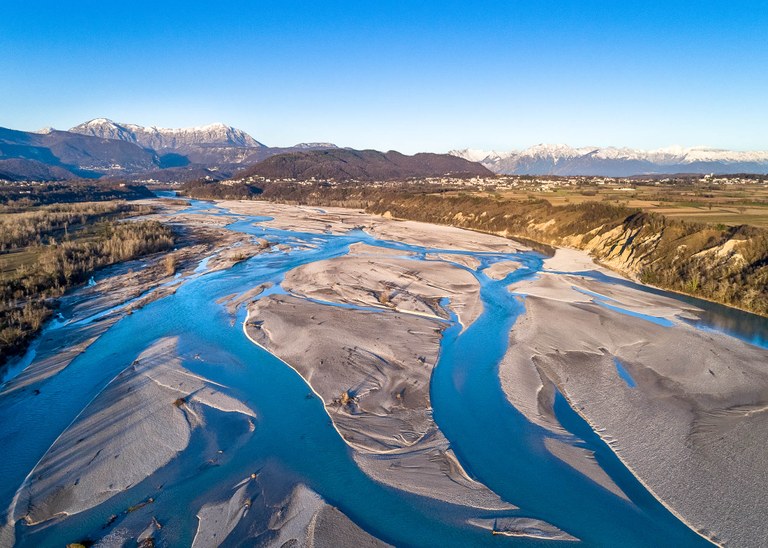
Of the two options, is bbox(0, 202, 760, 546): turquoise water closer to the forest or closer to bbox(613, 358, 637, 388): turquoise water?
bbox(613, 358, 637, 388): turquoise water

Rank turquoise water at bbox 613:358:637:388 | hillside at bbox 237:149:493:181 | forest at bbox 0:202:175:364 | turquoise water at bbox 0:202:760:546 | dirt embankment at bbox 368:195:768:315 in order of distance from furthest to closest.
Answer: hillside at bbox 237:149:493:181 → dirt embankment at bbox 368:195:768:315 → forest at bbox 0:202:175:364 → turquoise water at bbox 613:358:637:388 → turquoise water at bbox 0:202:760:546

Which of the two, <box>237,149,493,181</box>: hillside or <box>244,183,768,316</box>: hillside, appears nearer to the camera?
<box>244,183,768,316</box>: hillside

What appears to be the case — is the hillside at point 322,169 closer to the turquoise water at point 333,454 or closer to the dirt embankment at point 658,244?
the dirt embankment at point 658,244

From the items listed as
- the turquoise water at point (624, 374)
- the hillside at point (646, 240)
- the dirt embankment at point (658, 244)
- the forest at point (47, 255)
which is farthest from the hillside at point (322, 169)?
the turquoise water at point (624, 374)

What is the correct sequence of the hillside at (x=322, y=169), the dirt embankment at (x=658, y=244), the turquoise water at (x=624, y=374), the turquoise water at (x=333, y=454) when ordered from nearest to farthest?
1. the turquoise water at (x=333, y=454)
2. the turquoise water at (x=624, y=374)
3. the dirt embankment at (x=658, y=244)
4. the hillside at (x=322, y=169)

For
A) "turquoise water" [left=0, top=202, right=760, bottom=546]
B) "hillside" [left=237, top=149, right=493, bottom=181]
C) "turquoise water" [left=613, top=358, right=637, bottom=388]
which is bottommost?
"turquoise water" [left=0, top=202, right=760, bottom=546]

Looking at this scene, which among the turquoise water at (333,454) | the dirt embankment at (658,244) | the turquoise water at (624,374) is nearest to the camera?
the turquoise water at (333,454)

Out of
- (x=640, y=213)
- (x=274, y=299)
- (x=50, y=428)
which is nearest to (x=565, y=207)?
(x=640, y=213)

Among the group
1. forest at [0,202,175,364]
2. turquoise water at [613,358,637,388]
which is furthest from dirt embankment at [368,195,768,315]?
forest at [0,202,175,364]
